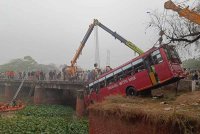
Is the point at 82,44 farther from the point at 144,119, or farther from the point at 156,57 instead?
the point at 144,119

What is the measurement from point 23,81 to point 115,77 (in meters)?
27.3

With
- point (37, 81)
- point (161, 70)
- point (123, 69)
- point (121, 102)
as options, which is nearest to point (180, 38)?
point (161, 70)

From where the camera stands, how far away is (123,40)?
30.3m

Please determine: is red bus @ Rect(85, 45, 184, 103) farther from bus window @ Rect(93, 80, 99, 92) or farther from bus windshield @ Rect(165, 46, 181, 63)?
bus window @ Rect(93, 80, 99, 92)

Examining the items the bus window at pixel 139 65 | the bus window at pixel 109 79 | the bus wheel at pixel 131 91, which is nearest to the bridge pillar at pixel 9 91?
the bus window at pixel 109 79

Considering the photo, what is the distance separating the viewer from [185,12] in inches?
650

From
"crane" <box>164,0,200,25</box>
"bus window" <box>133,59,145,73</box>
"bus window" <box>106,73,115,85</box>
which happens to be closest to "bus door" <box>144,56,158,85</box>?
"bus window" <box>133,59,145,73</box>

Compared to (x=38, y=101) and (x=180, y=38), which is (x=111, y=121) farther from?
(x=38, y=101)

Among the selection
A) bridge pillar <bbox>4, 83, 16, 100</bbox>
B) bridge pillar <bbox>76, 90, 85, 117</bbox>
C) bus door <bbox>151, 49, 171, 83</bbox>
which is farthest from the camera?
bridge pillar <bbox>4, 83, 16, 100</bbox>

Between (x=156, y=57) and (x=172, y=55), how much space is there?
1.26 m

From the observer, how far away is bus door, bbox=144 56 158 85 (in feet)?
66.6

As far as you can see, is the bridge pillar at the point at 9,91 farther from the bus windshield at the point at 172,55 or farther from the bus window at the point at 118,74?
the bus windshield at the point at 172,55

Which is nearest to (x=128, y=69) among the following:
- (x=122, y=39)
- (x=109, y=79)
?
(x=109, y=79)

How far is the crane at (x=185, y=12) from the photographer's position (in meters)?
16.0
